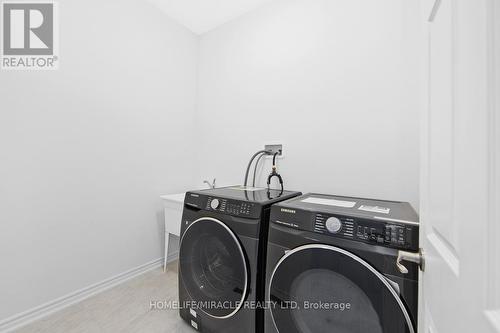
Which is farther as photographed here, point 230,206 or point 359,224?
point 230,206

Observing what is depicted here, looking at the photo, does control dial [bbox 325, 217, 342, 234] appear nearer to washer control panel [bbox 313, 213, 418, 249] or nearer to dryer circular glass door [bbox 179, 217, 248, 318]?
washer control panel [bbox 313, 213, 418, 249]

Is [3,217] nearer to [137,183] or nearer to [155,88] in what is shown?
[137,183]

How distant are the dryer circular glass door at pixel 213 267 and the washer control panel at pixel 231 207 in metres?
0.07

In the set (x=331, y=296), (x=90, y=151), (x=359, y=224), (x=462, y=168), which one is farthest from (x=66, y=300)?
(x=462, y=168)

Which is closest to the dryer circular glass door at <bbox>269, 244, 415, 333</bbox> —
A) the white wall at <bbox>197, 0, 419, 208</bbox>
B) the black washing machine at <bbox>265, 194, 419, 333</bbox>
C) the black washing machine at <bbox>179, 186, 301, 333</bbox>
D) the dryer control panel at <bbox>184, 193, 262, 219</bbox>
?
the black washing machine at <bbox>265, 194, 419, 333</bbox>

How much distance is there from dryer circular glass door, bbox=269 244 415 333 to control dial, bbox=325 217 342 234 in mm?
66

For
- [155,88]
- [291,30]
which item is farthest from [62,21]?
[291,30]

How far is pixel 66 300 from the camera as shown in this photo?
1470mm

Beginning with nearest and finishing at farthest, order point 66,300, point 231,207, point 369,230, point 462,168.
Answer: point 462,168, point 369,230, point 231,207, point 66,300

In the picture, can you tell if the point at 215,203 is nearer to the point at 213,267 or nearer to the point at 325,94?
the point at 213,267

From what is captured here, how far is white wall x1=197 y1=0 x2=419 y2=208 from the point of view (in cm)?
128

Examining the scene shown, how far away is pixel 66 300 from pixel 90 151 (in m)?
1.10

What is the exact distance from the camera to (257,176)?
191 cm

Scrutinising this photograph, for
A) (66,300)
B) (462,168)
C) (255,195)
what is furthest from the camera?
(66,300)
